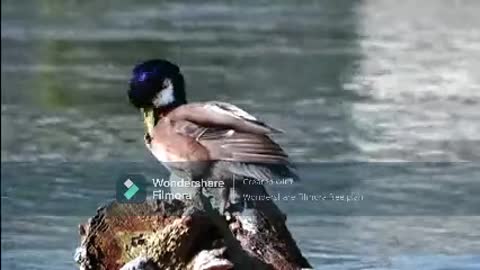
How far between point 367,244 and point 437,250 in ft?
0.31

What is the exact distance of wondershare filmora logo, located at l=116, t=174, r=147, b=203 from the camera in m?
1.58

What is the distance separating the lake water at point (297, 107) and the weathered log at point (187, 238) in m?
0.04

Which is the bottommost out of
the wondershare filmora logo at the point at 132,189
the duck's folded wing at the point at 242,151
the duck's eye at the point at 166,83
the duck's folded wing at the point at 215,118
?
the wondershare filmora logo at the point at 132,189

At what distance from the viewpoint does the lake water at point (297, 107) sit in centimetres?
169

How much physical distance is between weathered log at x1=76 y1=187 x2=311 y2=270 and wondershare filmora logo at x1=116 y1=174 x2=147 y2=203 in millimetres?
11

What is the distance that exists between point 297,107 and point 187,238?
94 cm

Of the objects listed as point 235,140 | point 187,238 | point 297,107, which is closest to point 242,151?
point 235,140

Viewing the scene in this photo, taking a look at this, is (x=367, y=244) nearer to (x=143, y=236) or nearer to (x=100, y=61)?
(x=143, y=236)

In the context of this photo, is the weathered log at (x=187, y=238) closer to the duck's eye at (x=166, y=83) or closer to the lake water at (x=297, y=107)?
the lake water at (x=297, y=107)

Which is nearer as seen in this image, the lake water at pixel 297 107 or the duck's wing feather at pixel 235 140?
the duck's wing feather at pixel 235 140

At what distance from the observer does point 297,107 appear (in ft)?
8.00

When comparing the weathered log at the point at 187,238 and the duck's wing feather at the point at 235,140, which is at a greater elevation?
the duck's wing feather at the point at 235,140

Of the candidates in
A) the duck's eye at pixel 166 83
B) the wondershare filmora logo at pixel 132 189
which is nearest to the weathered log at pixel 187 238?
the wondershare filmora logo at pixel 132 189

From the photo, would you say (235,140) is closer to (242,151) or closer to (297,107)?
(242,151)
